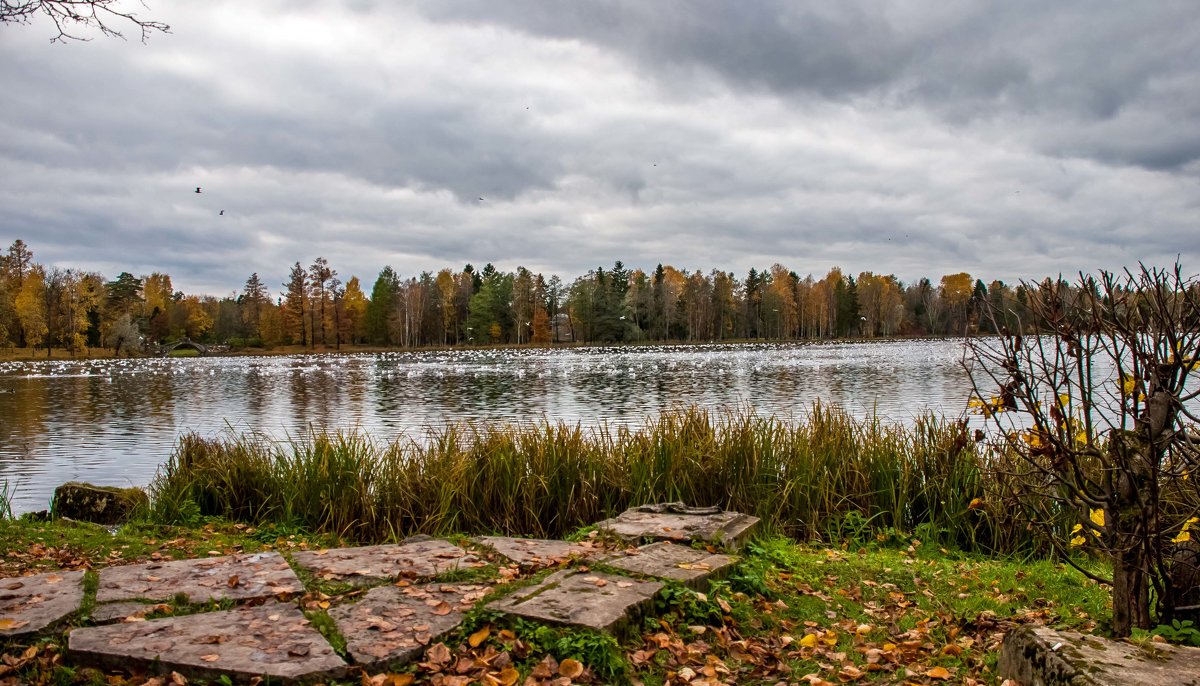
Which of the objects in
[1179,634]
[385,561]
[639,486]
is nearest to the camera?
[1179,634]

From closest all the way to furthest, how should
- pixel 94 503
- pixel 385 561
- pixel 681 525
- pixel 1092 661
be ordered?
pixel 1092 661
pixel 385 561
pixel 681 525
pixel 94 503

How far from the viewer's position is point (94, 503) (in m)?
9.07

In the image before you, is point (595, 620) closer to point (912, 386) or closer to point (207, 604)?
point (207, 604)

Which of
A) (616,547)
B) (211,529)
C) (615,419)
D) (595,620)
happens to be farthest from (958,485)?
(615,419)

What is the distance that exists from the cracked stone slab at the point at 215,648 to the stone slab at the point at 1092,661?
279 cm

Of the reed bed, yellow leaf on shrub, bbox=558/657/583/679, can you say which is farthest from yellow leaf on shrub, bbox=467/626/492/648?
the reed bed

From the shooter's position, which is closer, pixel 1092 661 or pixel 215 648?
pixel 1092 661

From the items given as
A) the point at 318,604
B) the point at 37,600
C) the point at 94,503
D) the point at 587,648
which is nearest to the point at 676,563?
the point at 587,648

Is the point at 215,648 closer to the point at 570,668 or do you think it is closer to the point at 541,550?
the point at 570,668

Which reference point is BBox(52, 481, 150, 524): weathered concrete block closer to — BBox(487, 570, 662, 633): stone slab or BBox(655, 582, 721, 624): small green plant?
BBox(487, 570, 662, 633): stone slab

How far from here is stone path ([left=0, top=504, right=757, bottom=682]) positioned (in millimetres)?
3145

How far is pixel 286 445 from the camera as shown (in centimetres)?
1516

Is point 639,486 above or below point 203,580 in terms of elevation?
below

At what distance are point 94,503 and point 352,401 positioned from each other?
60.6 feet
